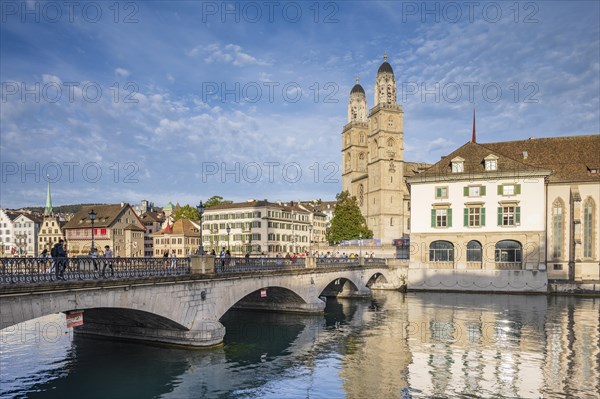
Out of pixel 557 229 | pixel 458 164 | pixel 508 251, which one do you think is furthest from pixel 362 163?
pixel 508 251

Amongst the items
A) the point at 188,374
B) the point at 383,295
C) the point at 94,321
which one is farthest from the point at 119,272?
the point at 383,295

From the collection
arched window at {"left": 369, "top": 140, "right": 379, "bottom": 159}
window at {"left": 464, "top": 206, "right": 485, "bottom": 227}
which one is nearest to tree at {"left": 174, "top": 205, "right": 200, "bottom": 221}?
arched window at {"left": 369, "top": 140, "right": 379, "bottom": 159}

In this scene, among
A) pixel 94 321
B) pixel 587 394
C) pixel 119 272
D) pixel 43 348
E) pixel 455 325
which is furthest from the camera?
pixel 455 325

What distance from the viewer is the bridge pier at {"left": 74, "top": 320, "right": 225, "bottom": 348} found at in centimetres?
2441

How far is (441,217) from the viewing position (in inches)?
2148

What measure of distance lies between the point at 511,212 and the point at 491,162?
19.5 feet

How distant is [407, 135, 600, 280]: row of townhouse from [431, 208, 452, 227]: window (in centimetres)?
11

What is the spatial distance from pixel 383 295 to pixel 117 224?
5663 centimetres

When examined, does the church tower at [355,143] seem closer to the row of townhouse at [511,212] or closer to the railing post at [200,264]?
the row of townhouse at [511,212]

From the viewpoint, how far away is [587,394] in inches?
715

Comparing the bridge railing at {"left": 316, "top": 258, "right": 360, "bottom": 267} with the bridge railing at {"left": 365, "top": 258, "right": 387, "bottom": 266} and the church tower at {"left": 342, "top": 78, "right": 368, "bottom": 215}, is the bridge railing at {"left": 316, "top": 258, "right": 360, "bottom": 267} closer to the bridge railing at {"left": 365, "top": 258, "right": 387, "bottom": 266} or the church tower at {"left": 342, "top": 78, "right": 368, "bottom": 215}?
the bridge railing at {"left": 365, "top": 258, "right": 387, "bottom": 266}

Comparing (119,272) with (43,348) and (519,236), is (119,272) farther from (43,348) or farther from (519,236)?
(519,236)

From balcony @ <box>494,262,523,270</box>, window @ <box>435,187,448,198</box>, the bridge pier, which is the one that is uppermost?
window @ <box>435,187,448,198</box>

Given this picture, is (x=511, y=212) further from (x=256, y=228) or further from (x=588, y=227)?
(x=256, y=228)
